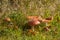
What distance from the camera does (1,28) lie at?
6.47 metres

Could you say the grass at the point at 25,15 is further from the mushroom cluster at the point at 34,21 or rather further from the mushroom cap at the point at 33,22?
the mushroom cap at the point at 33,22

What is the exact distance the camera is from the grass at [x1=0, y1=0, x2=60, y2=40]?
6.27 m

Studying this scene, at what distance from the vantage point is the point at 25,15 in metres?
6.95

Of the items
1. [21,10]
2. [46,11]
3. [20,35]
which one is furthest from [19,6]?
[20,35]

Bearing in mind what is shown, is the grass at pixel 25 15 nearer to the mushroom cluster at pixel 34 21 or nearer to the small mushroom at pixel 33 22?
the mushroom cluster at pixel 34 21

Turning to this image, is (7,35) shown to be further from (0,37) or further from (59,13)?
(59,13)

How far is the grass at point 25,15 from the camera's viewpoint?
627 centimetres

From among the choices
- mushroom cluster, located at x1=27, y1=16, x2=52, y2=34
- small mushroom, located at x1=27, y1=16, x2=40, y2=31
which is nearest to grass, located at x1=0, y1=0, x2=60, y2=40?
mushroom cluster, located at x1=27, y1=16, x2=52, y2=34

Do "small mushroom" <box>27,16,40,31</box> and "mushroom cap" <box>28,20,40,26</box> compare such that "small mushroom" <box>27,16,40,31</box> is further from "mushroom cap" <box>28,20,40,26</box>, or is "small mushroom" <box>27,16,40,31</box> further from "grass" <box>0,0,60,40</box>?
"grass" <box>0,0,60,40</box>

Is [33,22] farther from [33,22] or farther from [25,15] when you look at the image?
[25,15]

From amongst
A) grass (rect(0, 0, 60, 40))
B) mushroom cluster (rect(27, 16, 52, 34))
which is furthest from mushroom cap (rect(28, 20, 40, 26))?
grass (rect(0, 0, 60, 40))

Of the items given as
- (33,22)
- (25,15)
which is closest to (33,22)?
(33,22)

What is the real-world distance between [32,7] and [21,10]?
385 millimetres

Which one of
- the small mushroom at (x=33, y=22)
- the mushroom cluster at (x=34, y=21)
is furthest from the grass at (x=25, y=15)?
the small mushroom at (x=33, y=22)
